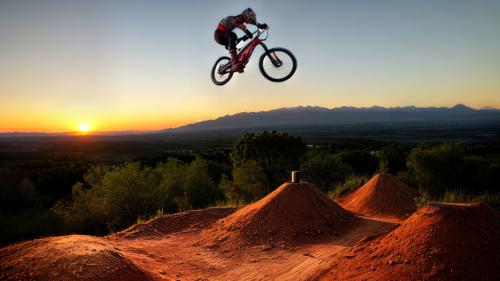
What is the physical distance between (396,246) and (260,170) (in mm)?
27444

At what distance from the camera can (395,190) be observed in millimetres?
20406

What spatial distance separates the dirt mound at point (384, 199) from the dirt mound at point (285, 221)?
2.61 meters

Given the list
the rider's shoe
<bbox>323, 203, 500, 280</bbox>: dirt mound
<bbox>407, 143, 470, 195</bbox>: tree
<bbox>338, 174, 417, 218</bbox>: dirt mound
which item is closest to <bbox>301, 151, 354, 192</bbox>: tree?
<bbox>407, 143, 470, 195</bbox>: tree

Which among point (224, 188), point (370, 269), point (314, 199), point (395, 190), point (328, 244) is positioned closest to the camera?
point (370, 269)

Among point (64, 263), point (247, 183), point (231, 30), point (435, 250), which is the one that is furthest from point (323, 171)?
point (64, 263)

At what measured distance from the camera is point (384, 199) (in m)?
19.7

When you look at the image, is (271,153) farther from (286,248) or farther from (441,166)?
(286,248)

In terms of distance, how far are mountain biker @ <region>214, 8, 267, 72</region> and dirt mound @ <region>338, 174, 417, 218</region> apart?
11381 mm

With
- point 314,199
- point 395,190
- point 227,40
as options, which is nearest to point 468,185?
point 395,190

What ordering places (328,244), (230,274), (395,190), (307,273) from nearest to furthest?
(307,273)
(230,274)
(328,244)
(395,190)

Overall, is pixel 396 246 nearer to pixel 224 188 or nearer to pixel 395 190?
pixel 395 190

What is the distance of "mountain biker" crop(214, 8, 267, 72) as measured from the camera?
10.7 meters

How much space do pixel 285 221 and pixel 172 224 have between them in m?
5.48

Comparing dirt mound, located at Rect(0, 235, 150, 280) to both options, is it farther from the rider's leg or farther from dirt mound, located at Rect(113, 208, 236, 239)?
the rider's leg
